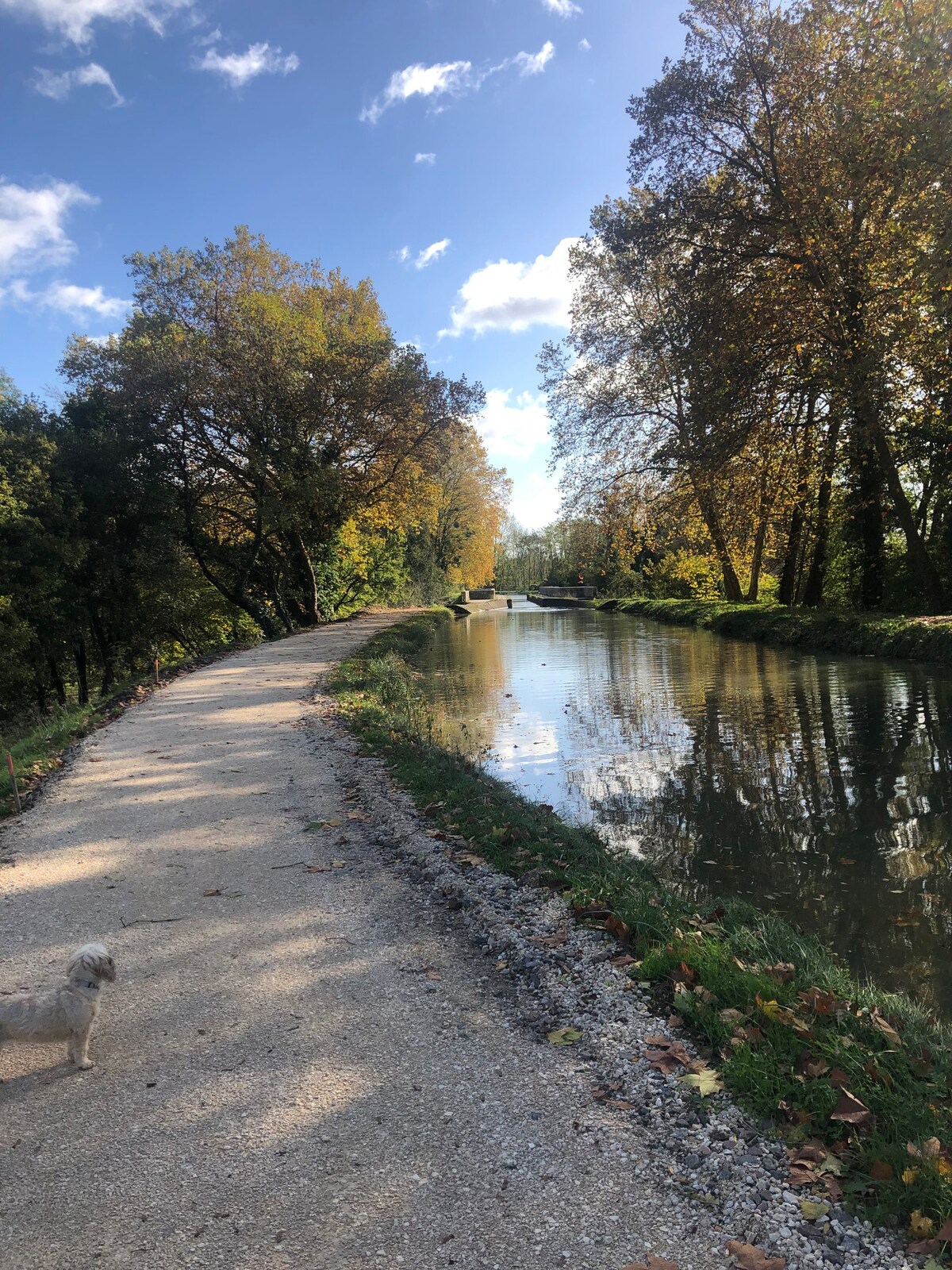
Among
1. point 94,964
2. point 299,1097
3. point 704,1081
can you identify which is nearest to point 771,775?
point 704,1081

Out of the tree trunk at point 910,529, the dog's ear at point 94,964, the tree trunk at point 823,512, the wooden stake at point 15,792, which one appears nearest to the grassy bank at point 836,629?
the tree trunk at point 823,512

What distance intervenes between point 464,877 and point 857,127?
40.0 ft

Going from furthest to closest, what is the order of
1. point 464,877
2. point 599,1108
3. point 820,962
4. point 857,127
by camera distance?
point 857,127
point 464,877
point 820,962
point 599,1108

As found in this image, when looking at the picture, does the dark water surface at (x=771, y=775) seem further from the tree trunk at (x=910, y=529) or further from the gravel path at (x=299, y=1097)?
the tree trunk at (x=910, y=529)

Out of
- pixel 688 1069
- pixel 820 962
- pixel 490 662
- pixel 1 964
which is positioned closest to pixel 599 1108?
pixel 688 1069

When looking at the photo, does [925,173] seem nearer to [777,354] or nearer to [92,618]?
[777,354]

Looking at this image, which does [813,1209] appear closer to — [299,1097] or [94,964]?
[299,1097]

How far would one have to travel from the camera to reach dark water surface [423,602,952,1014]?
17.6 ft

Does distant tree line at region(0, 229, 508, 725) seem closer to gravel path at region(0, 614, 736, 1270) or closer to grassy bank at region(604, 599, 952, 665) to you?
grassy bank at region(604, 599, 952, 665)

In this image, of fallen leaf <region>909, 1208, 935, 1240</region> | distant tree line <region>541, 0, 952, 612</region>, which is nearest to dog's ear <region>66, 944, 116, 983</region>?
fallen leaf <region>909, 1208, 935, 1240</region>

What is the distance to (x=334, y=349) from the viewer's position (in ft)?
73.0

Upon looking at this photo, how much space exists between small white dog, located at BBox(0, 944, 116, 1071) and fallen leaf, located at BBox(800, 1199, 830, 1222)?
9.28 feet

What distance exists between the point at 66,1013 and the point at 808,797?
703cm

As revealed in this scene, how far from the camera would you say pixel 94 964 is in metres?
3.38
